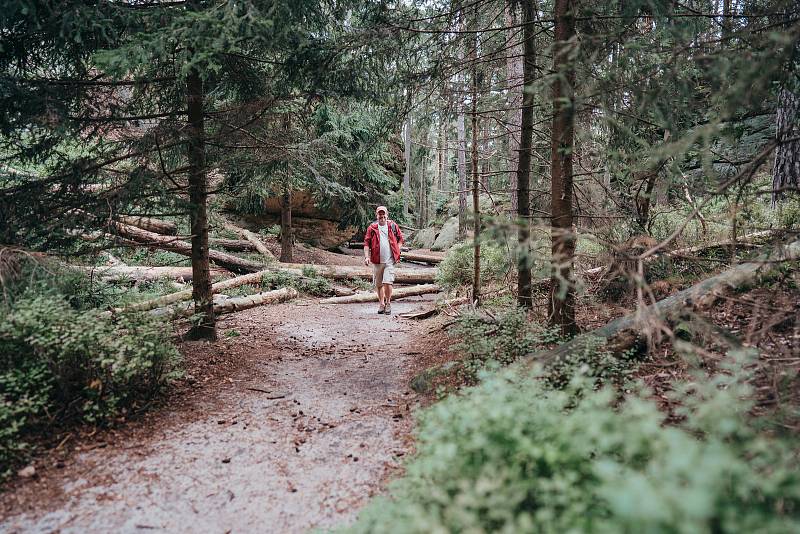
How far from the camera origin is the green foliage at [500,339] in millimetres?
5488

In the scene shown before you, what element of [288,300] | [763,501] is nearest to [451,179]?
[288,300]

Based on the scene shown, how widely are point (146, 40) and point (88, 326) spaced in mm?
3388

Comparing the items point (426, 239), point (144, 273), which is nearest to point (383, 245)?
point (144, 273)

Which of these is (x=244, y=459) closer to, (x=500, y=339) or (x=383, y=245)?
(x=500, y=339)

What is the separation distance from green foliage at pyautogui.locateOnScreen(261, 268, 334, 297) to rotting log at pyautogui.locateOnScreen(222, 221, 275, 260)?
294 cm

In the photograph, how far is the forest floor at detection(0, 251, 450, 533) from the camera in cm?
359

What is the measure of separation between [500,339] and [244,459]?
3162mm

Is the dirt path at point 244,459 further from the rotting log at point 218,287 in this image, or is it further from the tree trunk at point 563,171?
the tree trunk at point 563,171

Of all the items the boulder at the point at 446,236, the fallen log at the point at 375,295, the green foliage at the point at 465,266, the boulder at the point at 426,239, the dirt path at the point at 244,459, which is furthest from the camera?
the boulder at the point at 426,239

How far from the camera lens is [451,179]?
49562 mm

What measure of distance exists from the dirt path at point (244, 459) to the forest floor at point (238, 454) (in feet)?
0.04

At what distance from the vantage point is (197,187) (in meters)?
7.01

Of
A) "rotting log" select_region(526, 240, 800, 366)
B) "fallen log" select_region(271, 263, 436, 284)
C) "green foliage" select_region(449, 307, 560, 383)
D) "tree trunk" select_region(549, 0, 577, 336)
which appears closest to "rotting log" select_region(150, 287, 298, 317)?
"fallen log" select_region(271, 263, 436, 284)

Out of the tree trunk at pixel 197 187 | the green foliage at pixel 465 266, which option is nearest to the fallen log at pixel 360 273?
the green foliage at pixel 465 266
